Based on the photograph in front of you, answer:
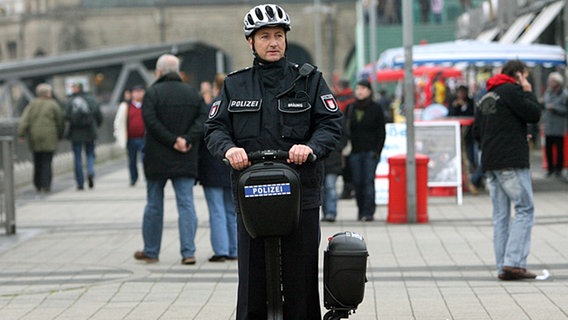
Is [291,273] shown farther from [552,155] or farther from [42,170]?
[552,155]

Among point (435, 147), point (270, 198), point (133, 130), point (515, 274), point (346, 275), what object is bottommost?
point (515, 274)

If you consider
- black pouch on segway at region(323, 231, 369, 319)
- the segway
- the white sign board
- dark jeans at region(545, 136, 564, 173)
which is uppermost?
the segway

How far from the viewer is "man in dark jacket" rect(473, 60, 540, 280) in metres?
10.4

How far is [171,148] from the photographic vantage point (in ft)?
38.7

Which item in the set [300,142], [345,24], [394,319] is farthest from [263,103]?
[345,24]

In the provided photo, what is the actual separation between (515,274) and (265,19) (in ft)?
15.0

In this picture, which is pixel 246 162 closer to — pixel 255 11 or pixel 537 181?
pixel 255 11

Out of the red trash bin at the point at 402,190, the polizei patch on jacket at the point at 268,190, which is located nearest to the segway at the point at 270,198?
the polizei patch on jacket at the point at 268,190

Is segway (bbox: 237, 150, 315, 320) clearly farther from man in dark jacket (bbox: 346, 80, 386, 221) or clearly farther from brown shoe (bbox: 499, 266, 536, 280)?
man in dark jacket (bbox: 346, 80, 386, 221)

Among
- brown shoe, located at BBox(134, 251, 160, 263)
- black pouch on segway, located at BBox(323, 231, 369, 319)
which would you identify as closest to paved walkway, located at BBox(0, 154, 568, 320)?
brown shoe, located at BBox(134, 251, 160, 263)

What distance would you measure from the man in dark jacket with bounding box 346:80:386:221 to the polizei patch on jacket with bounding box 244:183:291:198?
32.2ft

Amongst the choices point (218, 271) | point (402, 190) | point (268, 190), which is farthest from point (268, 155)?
point (402, 190)

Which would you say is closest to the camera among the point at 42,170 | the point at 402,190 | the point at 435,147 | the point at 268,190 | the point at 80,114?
the point at 268,190

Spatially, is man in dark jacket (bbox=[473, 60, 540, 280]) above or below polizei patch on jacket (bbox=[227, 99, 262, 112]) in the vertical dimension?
below
